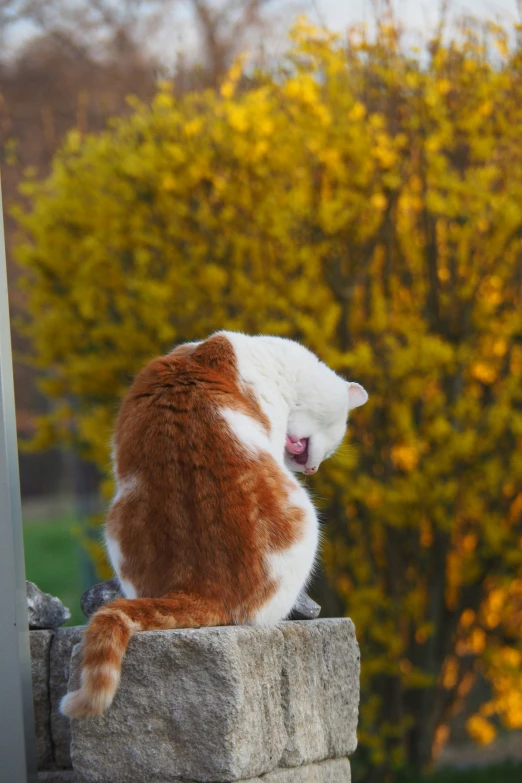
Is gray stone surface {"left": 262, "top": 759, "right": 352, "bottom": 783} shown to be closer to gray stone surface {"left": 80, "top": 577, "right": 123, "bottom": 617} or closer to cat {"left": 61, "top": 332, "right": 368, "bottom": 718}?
cat {"left": 61, "top": 332, "right": 368, "bottom": 718}

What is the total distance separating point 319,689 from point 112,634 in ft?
2.32

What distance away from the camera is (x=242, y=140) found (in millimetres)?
5832

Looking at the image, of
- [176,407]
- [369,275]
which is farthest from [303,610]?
[369,275]

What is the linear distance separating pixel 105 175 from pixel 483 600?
3.43 metres

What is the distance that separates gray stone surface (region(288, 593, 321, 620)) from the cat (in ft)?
0.59

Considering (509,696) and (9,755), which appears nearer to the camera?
(9,755)

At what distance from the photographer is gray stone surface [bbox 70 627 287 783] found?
2.20 meters

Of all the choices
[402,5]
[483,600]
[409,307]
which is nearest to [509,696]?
[483,600]

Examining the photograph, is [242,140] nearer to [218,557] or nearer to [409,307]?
[409,307]

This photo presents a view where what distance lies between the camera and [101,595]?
111 inches

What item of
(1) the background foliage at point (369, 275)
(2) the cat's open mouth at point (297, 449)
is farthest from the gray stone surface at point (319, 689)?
(1) the background foliage at point (369, 275)

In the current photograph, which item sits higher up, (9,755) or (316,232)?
(316,232)

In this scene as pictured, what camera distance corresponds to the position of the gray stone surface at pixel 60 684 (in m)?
2.82

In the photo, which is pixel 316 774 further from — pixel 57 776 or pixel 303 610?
pixel 57 776
